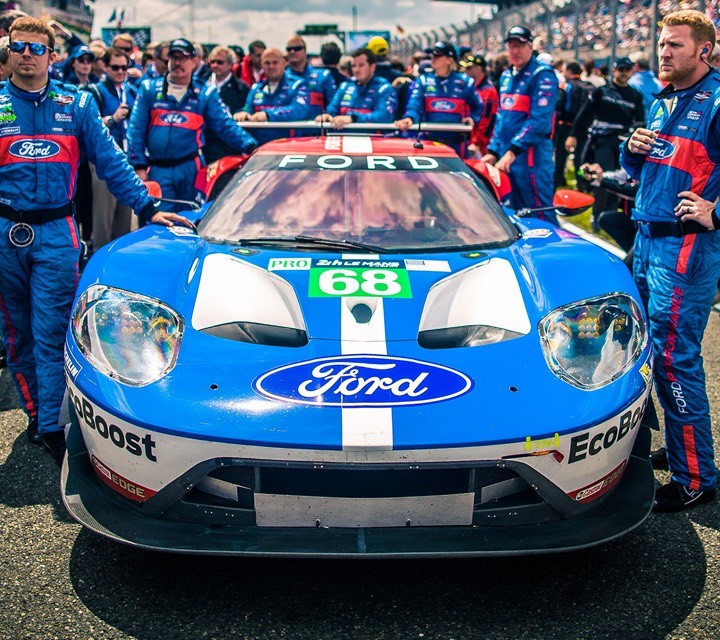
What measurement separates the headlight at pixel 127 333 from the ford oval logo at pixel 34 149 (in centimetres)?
87

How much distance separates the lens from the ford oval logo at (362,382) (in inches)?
96.7

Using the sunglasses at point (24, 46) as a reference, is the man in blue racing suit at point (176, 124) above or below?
below

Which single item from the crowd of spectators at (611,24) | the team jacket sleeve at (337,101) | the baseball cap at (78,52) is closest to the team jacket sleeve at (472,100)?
the team jacket sleeve at (337,101)

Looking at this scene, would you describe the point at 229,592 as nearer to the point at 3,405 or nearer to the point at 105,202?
the point at 3,405

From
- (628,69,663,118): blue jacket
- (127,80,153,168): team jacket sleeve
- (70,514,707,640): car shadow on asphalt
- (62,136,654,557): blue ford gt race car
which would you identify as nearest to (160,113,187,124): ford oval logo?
(127,80,153,168): team jacket sleeve

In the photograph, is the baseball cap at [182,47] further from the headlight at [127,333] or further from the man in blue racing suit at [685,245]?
the man in blue racing suit at [685,245]

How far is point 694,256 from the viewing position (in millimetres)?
3199

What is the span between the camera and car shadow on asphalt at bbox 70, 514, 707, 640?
2.35 metres

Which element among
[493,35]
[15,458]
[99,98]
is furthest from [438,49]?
[493,35]

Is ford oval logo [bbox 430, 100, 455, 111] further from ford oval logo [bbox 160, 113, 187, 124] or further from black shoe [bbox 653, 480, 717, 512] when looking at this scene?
black shoe [bbox 653, 480, 717, 512]

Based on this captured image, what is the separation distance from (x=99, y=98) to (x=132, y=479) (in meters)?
5.59

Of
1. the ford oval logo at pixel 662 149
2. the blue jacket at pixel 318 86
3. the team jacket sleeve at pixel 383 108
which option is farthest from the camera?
the blue jacket at pixel 318 86

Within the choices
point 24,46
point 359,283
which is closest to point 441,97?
point 24,46

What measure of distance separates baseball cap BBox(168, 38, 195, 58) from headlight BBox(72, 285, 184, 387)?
3299 mm
